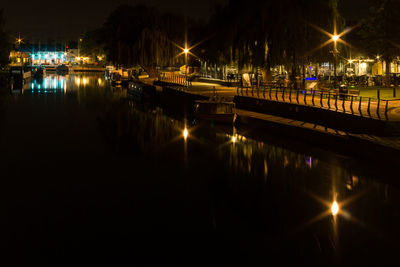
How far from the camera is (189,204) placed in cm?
1265

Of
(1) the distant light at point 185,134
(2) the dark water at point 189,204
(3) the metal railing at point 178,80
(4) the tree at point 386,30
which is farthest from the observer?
(3) the metal railing at point 178,80

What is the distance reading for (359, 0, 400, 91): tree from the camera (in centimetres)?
3775

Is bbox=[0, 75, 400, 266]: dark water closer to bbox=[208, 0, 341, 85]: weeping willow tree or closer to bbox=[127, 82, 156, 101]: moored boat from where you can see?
bbox=[208, 0, 341, 85]: weeping willow tree

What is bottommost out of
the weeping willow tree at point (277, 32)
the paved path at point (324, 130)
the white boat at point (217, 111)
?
the paved path at point (324, 130)

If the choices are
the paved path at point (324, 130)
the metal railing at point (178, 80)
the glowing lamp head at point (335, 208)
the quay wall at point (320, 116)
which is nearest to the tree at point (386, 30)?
the quay wall at point (320, 116)

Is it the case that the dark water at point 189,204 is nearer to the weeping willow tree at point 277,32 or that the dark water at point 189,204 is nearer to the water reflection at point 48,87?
the weeping willow tree at point 277,32

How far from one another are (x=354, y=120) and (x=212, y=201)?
401 inches

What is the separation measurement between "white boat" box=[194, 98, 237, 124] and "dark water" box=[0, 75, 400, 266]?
15.3 ft

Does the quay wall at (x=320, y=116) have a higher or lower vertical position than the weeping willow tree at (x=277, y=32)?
lower

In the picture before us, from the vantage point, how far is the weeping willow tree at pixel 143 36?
61.0 meters

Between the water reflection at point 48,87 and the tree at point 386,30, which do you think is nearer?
the tree at point 386,30

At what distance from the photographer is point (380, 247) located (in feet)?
32.0

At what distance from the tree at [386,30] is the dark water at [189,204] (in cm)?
1983

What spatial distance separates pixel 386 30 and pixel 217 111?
1773cm
